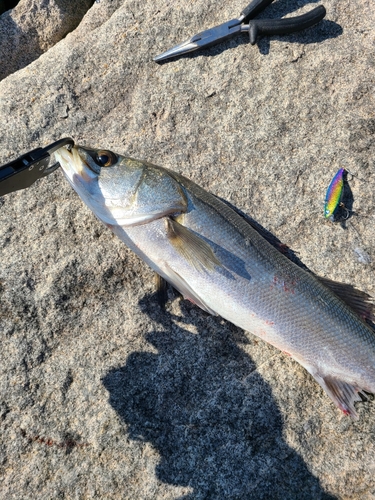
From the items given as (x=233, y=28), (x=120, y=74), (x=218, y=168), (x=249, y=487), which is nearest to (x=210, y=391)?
(x=249, y=487)

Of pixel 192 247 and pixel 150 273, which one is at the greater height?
pixel 192 247

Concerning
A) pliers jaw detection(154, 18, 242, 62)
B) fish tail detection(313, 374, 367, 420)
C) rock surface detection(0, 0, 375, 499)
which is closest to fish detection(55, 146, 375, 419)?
fish tail detection(313, 374, 367, 420)

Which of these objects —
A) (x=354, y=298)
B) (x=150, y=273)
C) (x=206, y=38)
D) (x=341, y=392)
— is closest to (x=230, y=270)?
(x=150, y=273)

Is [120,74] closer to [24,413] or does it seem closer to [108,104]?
[108,104]

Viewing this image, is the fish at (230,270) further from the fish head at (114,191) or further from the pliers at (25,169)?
the pliers at (25,169)

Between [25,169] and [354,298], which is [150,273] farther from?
[354,298]

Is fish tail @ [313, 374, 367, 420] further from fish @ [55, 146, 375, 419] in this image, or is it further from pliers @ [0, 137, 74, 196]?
pliers @ [0, 137, 74, 196]
